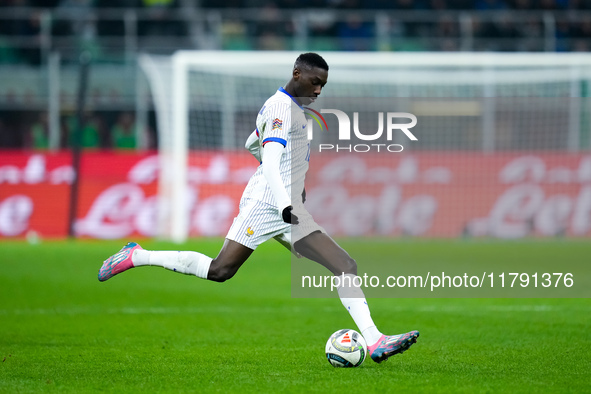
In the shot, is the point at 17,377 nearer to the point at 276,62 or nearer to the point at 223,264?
the point at 223,264

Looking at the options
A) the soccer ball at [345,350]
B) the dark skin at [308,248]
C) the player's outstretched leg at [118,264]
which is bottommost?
the soccer ball at [345,350]

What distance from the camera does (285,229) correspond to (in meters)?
6.50

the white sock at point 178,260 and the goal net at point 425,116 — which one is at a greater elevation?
the goal net at point 425,116

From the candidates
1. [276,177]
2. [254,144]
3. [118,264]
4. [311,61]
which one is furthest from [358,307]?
[118,264]

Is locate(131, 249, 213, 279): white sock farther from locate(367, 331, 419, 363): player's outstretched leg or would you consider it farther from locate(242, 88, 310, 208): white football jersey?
locate(367, 331, 419, 363): player's outstretched leg

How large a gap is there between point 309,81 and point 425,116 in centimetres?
1290

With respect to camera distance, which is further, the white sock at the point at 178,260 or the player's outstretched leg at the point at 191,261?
the white sock at the point at 178,260

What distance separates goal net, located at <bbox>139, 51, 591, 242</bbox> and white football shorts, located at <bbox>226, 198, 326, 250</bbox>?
11445 mm

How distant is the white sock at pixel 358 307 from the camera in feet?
20.3

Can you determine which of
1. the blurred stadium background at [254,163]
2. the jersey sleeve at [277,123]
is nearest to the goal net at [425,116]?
the blurred stadium background at [254,163]

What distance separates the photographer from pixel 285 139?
6234mm

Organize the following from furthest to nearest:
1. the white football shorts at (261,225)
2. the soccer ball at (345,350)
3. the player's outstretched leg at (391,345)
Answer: the white football shorts at (261,225), the soccer ball at (345,350), the player's outstretched leg at (391,345)

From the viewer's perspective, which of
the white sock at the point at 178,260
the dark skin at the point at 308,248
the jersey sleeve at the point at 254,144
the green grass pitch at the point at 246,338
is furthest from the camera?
the jersey sleeve at the point at 254,144

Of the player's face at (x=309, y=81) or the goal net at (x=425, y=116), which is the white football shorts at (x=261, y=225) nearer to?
the player's face at (x=309, y=81)
